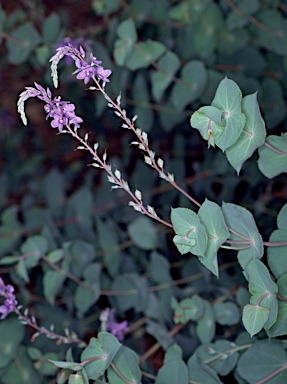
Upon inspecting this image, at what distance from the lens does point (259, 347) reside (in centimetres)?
88

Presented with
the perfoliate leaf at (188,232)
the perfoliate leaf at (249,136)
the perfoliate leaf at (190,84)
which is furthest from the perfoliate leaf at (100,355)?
the perfoliate leaf at (190,84)

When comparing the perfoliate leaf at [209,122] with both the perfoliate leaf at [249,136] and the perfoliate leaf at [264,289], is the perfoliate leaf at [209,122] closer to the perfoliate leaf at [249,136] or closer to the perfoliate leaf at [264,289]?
the perfoliate leaf at [249,136]

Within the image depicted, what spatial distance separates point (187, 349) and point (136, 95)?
1.96 ft

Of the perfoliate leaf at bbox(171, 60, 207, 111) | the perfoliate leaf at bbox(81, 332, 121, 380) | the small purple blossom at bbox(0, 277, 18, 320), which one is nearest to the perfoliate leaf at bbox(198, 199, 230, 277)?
the perfoliate leaf at bbox(81, 332, 121, 380)

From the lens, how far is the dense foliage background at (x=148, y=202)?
1161mm

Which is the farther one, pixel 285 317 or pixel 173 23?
pixel 173 23

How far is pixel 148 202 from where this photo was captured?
141cm

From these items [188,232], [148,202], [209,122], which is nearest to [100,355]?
[188,232]

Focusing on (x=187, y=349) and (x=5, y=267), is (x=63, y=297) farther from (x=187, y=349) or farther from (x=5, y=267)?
(x=187, y=349)

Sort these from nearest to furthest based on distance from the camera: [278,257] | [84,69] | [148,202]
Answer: [84,69], [278,257], [148,202]

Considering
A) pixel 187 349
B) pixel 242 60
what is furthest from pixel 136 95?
pixel 187 349

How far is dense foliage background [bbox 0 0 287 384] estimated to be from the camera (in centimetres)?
116

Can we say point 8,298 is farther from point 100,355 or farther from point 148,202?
point 148,202

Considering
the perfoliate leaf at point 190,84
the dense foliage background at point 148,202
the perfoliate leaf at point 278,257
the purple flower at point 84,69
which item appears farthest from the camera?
the perfoliate leaf at point 190,84
